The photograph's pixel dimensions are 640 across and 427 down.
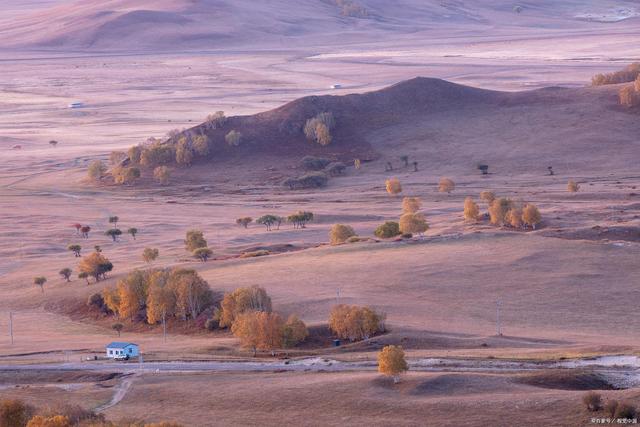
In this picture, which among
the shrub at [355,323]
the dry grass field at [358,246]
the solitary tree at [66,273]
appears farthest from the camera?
the solitary tree at [66,273]

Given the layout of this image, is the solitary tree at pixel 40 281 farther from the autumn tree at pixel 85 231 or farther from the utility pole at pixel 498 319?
the utility pole at pixel 498 319

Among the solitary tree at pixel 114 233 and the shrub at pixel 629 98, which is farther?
the shrub at pixel 629 98

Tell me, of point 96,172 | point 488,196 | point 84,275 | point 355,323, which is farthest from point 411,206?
point 96,172

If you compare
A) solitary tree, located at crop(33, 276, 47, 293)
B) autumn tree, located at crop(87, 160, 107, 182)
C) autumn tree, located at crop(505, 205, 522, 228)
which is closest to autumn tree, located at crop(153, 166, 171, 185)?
autumn tree, located at crop(87, 160, 107, 182)

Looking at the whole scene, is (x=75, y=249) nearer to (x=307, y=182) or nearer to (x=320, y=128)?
(x=307, y=182)

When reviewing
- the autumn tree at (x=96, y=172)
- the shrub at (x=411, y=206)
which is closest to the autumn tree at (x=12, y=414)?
the shrub at (x=411, y=206)

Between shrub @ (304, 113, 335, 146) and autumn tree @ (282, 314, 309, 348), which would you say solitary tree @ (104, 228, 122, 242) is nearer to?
autumn tree @ (282, 314, 309, 348)

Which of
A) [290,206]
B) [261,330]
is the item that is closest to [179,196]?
[290,206]
